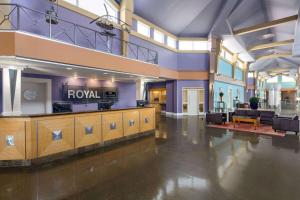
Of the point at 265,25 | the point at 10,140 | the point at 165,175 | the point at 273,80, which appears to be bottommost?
the point at 165,175

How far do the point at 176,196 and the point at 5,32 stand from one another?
16.7 feet

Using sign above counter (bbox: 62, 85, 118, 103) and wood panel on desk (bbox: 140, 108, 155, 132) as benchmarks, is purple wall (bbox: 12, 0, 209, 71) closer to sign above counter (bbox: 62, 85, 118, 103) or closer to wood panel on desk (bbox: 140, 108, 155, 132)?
sign above counter (bbox: 62, 85, 118, 103)

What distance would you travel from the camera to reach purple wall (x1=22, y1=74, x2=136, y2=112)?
7.68 metres

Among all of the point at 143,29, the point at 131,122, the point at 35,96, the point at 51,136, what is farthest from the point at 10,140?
the point at 143,29

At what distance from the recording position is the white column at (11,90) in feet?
15.9

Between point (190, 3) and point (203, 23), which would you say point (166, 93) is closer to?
point (203, 23)

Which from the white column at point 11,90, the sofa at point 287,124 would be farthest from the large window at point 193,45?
the white column at point 11,90

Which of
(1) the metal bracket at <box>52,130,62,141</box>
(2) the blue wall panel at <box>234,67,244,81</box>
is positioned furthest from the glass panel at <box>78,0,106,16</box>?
(2) the blue wall panel at <box>234,67,244,81</box>

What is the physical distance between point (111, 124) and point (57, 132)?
1.83 meters

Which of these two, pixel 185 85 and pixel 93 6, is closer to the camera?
pixel 93 6

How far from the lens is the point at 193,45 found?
49.4ft

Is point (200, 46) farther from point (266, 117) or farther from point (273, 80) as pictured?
point (273, 80)

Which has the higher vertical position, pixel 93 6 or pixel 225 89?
pixel 93 6

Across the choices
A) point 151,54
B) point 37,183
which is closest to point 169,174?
point 37,183
